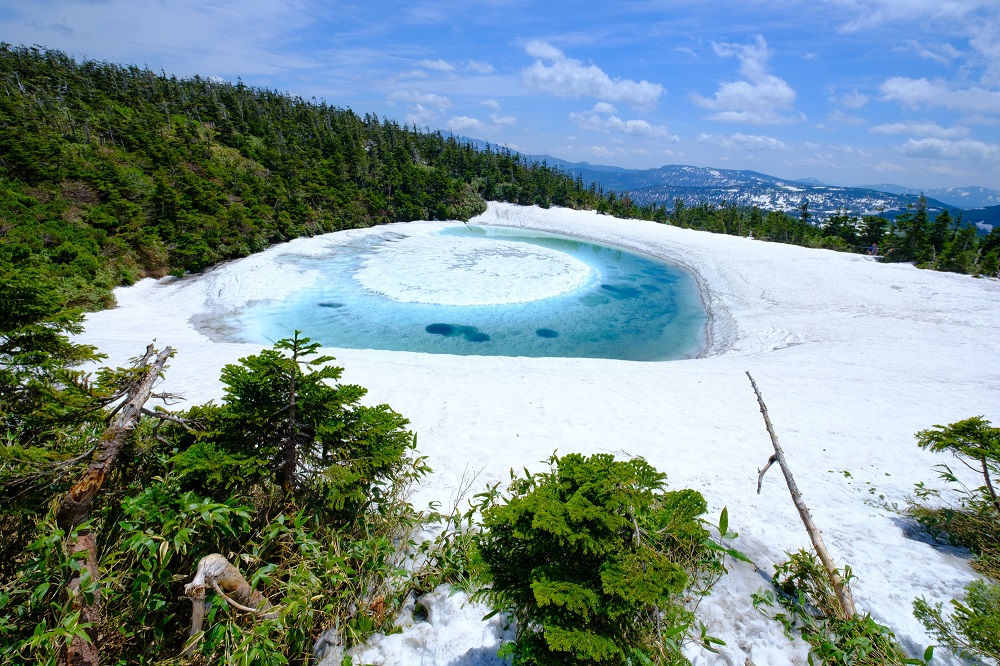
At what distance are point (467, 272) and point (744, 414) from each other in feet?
70.3

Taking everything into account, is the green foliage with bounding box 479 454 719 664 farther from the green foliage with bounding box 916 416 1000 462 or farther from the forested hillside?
the forested hillside

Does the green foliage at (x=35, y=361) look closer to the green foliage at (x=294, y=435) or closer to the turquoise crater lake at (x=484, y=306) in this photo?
the green foliage at (x=294, y=435)

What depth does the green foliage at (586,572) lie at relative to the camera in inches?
103

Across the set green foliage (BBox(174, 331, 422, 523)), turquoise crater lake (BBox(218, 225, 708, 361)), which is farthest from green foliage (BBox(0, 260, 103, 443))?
turquoise crater lake (BBox(218, 225, 708, 361))

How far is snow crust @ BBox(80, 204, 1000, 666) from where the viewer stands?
13.3ft

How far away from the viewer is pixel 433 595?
411 cm

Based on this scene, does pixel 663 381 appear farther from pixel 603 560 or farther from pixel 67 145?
pixel 67 145

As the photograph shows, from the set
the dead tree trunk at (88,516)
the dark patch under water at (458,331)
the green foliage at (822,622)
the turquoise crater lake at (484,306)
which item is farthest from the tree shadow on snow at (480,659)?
the dark patch under water at (458,331)

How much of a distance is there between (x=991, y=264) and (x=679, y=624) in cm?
3638

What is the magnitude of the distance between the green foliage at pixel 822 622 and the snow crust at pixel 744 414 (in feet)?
0.53

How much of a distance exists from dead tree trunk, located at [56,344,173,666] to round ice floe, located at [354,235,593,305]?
19.0 m

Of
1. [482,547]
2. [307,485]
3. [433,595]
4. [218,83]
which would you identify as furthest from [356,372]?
[218,83]

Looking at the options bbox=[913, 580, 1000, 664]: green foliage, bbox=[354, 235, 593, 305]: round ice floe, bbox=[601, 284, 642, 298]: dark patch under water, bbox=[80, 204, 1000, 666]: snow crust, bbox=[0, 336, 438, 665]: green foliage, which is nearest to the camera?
bbox=[0, 336, 438, 665]: green foliage

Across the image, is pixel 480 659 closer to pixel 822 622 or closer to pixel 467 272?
pixel 822 622
